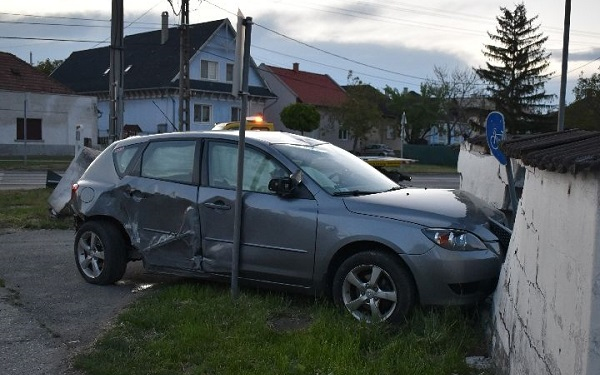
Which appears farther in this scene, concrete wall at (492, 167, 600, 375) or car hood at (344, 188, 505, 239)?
car hood at (344, 188, 505, 239)

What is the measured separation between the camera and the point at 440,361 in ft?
15.1

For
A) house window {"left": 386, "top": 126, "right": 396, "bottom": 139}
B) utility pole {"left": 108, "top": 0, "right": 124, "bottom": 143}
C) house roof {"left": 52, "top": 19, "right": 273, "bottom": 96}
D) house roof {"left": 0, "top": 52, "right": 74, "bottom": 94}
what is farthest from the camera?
house window {"left": 386, "top": 126, "right": 396, "bottom": 139}

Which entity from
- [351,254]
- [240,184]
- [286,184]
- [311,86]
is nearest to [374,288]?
[351,254]

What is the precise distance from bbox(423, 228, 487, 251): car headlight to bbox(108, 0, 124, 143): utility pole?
38.7 ft

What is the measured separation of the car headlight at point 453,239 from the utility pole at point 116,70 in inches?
465

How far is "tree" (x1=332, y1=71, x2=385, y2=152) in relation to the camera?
53438 millimetres

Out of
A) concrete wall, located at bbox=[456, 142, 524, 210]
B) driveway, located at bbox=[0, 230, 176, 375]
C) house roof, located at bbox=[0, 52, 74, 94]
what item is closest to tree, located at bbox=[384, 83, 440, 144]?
house roof, located at bbox=[0, 52, 74, 94]

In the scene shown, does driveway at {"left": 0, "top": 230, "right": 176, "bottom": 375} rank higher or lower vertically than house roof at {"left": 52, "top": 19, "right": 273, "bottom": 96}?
lower

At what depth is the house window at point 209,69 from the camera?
46.8 meters

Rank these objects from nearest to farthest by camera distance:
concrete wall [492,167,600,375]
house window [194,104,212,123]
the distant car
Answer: concrete wall [492,167,600,375] → house window [194,104,212,123] → the distant car

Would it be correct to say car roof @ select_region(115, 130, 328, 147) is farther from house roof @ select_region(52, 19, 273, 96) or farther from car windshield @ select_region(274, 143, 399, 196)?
house roof @ select_region(52, 19, 273, 96)

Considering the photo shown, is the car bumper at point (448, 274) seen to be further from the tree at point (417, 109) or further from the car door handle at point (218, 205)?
the tree at point (417, 109)

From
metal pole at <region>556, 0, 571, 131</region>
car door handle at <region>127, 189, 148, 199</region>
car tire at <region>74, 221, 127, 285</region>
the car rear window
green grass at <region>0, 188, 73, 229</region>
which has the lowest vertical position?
green grass at <region>0, 188, 73, 229</region>

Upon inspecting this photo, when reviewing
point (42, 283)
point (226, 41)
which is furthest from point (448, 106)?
point (42, 283)
